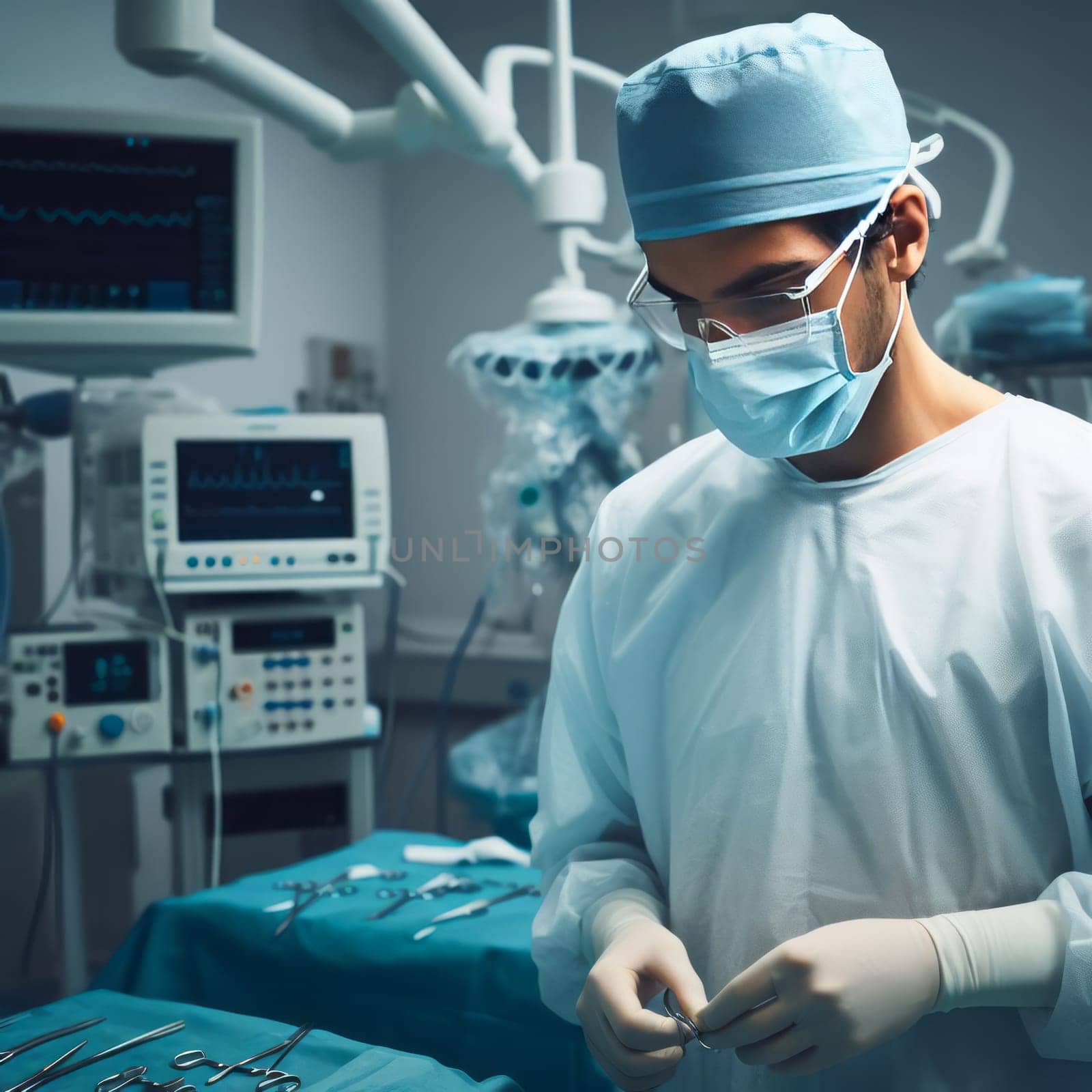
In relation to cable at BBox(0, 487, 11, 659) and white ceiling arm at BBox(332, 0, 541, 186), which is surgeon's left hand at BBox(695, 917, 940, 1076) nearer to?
white ceiling arm at BBox(332, 0, 541, 186)

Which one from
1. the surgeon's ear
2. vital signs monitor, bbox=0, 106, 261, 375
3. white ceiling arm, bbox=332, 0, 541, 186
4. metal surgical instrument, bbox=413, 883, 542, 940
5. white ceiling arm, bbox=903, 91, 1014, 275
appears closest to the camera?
the surgeon's ear

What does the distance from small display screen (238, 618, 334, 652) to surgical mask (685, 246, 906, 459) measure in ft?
4.13

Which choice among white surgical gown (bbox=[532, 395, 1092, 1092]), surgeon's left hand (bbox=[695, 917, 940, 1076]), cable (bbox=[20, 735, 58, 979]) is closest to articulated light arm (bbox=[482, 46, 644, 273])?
white surgical gown (bbox=[532, 395, 1092, 1092])

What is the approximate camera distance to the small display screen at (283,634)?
197 cm

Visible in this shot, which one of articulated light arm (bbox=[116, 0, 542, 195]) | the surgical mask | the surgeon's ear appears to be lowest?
the surgical mask

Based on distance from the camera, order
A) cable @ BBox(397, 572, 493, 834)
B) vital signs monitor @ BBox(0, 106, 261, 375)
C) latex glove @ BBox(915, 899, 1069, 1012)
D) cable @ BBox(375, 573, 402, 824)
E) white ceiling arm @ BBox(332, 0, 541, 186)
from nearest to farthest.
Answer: latex glove @ BBox(915, 899, 1069, 1012) → white ceiling arm @ BBox(332, 0, 541, 186) → vital signs monitor @ BBox(0, 106, 261, 375) → cable @ BBox(397, 572, 493, 834) → cable @ BBox(375, 573, 402, 824)

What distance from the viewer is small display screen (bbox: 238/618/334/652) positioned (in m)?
1.97

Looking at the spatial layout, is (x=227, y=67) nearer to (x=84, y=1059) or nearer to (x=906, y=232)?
(x=906, y=232)

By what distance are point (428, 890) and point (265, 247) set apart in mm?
1978

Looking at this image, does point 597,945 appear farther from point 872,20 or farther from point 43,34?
point 872,20

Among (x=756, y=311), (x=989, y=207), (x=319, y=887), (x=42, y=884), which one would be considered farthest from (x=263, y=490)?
(x=989, y=207)

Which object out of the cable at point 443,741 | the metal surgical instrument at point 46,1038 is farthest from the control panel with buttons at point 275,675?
the metal surgical instrument at point 46,1038

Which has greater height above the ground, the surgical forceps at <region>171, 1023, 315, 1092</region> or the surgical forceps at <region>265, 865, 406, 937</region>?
the surgical forceps at <region>171, 1023, 315, 1092</region>

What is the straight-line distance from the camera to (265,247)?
9.46 feet
